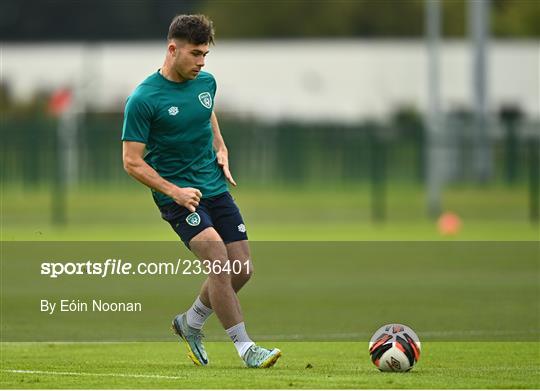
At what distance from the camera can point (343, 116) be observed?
59.6 metres

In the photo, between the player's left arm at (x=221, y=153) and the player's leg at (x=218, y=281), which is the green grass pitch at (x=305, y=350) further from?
the player's left arm at (x=221, y=153)

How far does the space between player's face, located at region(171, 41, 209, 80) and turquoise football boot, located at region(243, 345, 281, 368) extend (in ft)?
6.73

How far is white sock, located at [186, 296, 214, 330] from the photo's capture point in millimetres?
11125

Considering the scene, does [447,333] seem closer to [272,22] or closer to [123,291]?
[123,291]

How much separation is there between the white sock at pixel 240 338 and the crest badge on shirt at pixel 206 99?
163 centimetres

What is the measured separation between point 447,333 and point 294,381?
12.6 feet

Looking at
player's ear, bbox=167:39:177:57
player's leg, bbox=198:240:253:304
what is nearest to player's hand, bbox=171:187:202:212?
player's leg, bbox=198:240:253:304

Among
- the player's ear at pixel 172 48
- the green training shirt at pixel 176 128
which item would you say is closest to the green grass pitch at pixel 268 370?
the green training shirt at pixel 176 128

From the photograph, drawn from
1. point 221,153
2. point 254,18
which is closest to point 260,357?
point 221,153

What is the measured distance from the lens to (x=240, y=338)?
10.6 metres

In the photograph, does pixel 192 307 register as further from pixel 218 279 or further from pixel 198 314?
pixel 218 279

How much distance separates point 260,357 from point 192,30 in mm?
2397

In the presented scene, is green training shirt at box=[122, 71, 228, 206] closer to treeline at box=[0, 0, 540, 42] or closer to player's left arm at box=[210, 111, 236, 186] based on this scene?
player's left arm at box=[210, 111, 236, 186]

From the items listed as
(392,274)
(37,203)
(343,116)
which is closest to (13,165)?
(37,203)
